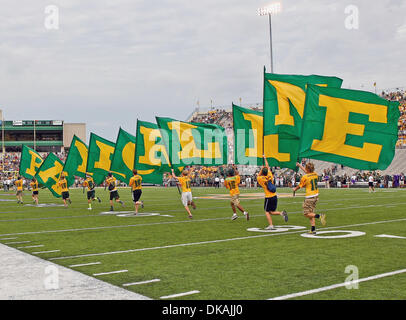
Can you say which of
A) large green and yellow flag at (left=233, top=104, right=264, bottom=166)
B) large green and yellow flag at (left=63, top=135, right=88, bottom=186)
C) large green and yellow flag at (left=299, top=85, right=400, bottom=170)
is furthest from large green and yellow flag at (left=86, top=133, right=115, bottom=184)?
large green and yellow flag at (left=299, top=85, right=400, bottom=170)

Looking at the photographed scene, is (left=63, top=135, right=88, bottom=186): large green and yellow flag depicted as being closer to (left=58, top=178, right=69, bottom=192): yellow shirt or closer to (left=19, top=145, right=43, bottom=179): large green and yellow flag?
(left=58, top=178, right=69, bottom=192): yellow shirt

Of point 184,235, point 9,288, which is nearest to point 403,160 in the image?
point 184,235

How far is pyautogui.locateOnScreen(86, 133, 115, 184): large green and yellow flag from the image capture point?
21953 millimetres

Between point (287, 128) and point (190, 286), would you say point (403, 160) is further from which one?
point (190, 286)

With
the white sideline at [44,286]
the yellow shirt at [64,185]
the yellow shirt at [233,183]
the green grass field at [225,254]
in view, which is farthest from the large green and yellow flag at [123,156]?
the white sideline at [44,286]

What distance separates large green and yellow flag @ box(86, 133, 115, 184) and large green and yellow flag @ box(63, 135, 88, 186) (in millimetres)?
1021

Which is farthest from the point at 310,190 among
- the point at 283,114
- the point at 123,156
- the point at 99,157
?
the point at 99,157

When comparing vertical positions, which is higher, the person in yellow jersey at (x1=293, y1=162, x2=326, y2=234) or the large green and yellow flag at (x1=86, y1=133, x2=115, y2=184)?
the large green and yellow flag at (x1=86, y1=133, x2=115, y2=184)

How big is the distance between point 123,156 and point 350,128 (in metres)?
12.3

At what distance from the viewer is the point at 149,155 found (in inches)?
786

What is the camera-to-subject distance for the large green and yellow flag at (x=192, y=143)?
19859 mm

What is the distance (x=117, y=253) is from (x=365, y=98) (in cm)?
706

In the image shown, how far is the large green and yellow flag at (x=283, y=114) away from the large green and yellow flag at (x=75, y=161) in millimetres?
12057

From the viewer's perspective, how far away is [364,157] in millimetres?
11180
